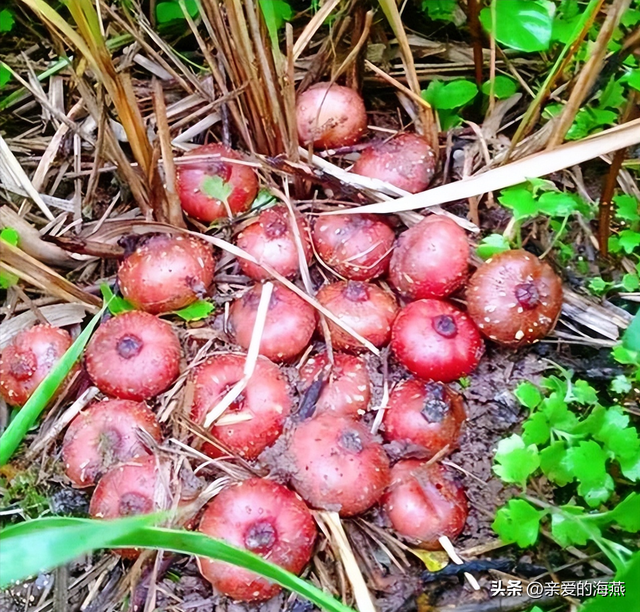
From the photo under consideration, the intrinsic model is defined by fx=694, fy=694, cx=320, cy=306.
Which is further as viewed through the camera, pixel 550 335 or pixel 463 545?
pixel 550 335

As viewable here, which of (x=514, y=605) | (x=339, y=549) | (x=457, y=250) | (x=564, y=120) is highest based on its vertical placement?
(x=564, y=120)

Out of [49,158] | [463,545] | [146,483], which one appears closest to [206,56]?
[49,158]

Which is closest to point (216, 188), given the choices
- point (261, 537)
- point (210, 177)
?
point (210, 177)

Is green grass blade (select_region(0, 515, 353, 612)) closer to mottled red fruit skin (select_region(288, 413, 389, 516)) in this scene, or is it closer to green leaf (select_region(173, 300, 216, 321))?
mottled red fruit skin (select_region(288, 413, 389, 516))

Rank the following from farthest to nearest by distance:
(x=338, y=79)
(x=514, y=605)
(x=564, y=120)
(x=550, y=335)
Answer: (x=338, y=79), (x=550, y=335), (x=564, y=120), (x=514, y=605)

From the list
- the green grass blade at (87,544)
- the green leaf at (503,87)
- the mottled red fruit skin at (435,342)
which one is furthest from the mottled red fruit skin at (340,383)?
the green leaf at (503,87)

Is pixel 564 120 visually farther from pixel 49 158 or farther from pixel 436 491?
pixel 49 158

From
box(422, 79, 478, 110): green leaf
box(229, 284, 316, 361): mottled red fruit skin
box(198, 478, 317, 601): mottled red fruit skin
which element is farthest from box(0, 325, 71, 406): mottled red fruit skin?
box(422, 79, 478, 110): green leaf

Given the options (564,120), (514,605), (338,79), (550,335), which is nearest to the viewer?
(514,605)
